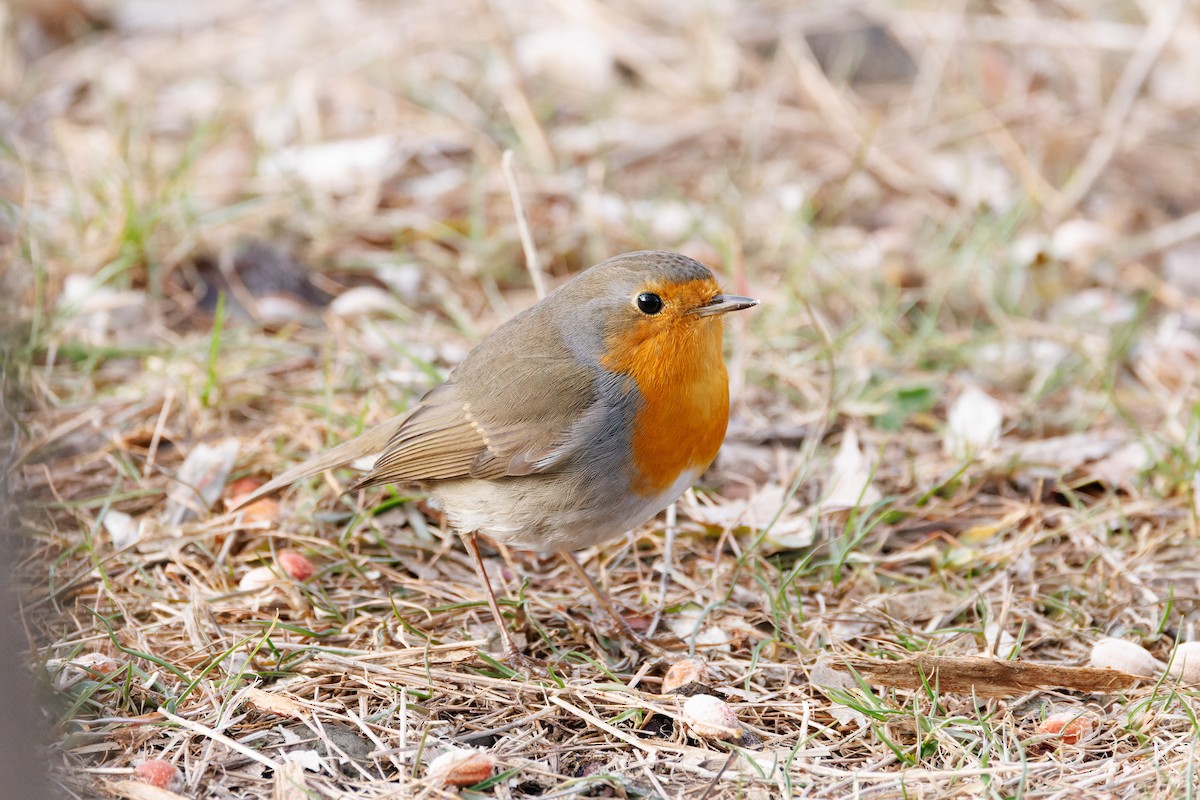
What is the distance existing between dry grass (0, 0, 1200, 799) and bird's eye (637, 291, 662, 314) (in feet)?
2.46

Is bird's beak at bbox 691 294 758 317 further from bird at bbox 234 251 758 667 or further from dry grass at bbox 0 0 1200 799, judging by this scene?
dry grass at bbox 0 0 1200 799

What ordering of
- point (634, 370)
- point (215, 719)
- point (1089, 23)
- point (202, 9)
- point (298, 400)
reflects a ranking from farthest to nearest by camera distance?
point (202, 9), point (1089, 23), point (298, 400), point (634, 370), point (215, 719)

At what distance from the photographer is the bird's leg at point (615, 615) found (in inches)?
131

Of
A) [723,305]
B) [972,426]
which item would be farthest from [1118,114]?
[723,305]

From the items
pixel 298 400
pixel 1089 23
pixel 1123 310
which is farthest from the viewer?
pixel 1089 23

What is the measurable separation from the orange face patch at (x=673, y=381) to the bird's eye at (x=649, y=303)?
0.01 m

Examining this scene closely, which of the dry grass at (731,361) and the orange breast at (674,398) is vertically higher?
the orange breast at (674,398)

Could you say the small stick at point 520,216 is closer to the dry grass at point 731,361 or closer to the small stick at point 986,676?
the dry grass at point 731,361

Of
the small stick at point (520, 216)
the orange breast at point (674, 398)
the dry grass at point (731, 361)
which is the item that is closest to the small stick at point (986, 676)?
the dry grass at point (731, 361)

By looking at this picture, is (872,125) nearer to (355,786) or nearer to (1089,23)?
(1089,23)

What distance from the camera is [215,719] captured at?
9.36 feet

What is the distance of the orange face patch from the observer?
3.20 m

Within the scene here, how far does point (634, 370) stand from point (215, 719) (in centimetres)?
135

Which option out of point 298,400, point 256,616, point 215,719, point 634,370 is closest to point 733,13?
point 298,400
